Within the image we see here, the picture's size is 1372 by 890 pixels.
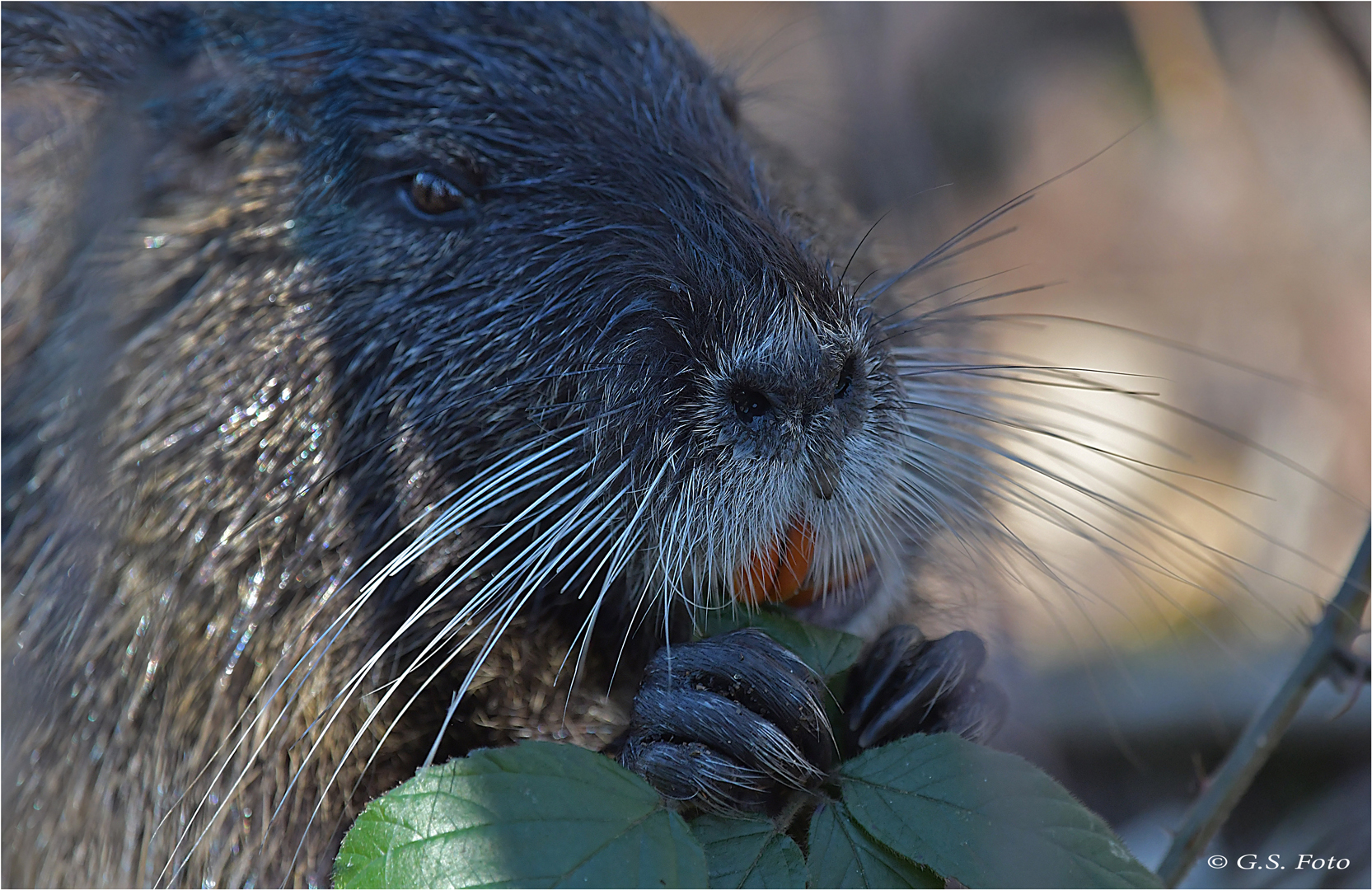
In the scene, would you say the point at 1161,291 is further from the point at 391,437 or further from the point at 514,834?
the point at 514,834

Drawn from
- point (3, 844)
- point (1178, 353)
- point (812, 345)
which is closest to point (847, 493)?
point (812, 345)

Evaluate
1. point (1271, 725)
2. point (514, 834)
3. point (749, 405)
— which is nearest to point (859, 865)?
point (514, 834)

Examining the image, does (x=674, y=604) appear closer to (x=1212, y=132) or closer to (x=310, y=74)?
(x=310, y=74)

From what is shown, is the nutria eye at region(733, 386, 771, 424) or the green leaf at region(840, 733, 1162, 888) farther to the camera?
the nutria eye at region(733, 386, 771, 424)

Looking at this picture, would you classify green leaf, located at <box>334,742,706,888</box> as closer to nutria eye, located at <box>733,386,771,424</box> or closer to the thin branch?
nutria eye, located at <box>733,386,771,424</box>

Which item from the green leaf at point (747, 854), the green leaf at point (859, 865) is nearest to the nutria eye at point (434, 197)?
the green leaf at point (747, 854)

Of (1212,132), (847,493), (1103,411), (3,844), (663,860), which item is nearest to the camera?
(663,860)

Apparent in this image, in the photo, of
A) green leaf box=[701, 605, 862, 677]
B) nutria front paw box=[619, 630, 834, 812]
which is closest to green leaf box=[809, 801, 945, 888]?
nutria front paw box=[619, 630, 834, 812]
